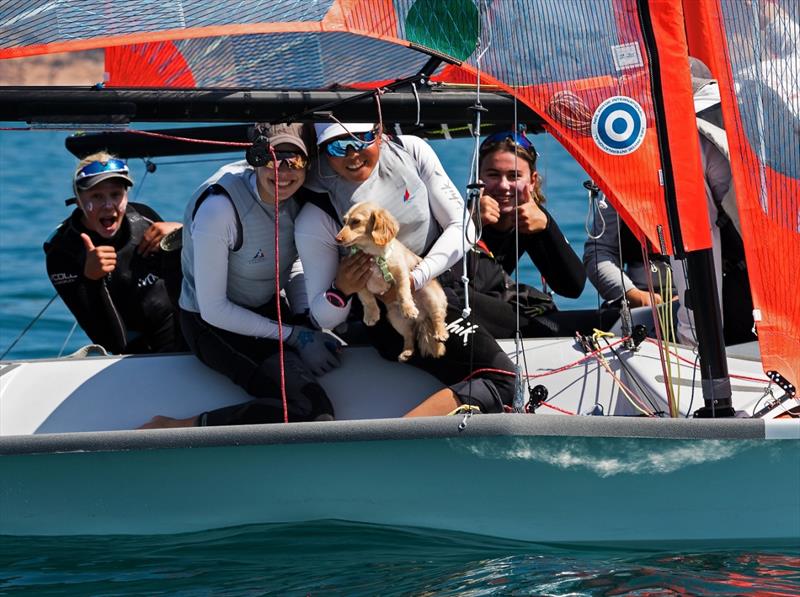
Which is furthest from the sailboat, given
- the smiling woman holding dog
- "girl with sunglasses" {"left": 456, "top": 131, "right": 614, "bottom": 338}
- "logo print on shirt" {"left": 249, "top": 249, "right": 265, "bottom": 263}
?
"girl with sunglasses" {"left": 456, "top": 131, "right": 614, "bottom": 338}

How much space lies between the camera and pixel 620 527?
3.49m

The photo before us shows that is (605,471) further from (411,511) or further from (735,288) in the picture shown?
(735,288)

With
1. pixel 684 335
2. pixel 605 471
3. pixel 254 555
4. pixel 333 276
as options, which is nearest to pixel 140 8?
pixel 333 276

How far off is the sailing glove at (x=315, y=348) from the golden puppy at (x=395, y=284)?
210mm

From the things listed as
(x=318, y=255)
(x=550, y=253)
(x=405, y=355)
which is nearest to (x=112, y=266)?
(x=318, y=255)

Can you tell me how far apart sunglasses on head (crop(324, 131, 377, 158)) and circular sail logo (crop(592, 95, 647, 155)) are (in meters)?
0.63

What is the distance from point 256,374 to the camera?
381 centimetres

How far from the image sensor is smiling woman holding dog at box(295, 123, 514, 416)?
3629 millimetres

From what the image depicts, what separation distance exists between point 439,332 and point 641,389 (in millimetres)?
690

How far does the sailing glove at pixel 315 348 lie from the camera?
12.8 feet

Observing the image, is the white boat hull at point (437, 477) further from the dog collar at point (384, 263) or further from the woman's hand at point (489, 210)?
the woman's hand at point (489, 210)

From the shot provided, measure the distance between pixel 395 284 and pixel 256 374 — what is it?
1.64 ft

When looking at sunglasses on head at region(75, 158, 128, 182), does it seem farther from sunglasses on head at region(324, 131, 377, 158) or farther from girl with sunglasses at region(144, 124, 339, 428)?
sunglasses on head at region(324, 131, 377, 158)

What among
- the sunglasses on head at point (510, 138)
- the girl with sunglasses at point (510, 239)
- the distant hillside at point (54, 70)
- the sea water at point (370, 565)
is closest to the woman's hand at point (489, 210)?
the girl with sunglasses at point (510, 239)
